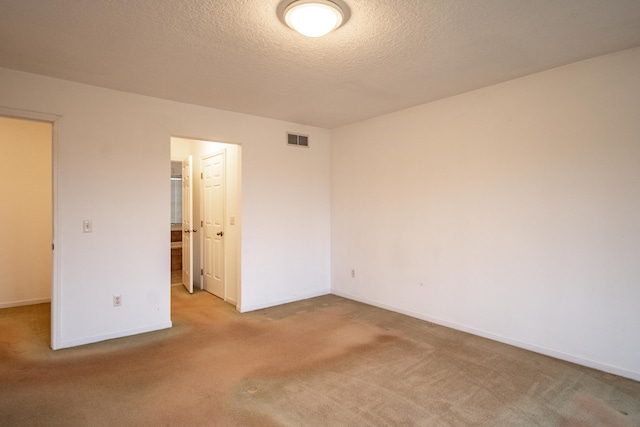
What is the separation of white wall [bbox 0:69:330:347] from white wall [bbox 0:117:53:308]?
1.93 meters

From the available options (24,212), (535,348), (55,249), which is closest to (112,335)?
(55,249)

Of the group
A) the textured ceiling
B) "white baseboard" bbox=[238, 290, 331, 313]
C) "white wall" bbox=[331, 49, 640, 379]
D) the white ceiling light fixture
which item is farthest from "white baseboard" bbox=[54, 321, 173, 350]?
the white ceiling light fixture

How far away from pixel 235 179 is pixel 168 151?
953 mm

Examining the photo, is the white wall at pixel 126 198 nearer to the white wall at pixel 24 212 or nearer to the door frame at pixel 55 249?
the door frame at pixel 55 249

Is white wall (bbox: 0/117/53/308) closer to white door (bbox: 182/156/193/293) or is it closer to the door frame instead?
white door (bbox: 182/156/193/293)

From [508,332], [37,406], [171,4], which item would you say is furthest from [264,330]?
[171,4]

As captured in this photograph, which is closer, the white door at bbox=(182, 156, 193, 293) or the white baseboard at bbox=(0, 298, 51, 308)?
the white baseboard at bbox=(0, 298, 51, 308)

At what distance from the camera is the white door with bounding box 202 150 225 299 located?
4.92 metres

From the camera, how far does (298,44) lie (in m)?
2.52

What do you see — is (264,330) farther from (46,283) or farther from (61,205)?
(46,283)

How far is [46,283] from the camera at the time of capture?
4.75m

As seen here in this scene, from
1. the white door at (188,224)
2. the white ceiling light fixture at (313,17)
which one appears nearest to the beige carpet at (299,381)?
the white door at (188,224)

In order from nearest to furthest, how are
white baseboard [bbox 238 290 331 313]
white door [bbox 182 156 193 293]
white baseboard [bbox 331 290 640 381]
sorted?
white baseboard [bbox 331 290 640 381]
white baseboard [bbox 238 290 331 313]
white door [bbox 182 156 193 293]

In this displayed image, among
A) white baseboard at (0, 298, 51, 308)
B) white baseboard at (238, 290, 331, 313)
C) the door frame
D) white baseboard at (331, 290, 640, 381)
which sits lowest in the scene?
white baseboard at (331, 290, 640, 381)
